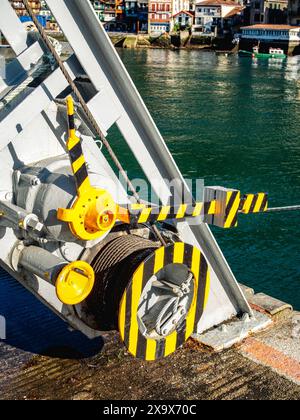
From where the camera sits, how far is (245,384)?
17.6ft

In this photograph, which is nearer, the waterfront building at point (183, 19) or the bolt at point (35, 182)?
the bolt at point (35, 182)

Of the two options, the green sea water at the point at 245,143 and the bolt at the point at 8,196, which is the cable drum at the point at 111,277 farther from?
the green sea water at the point at 245,143

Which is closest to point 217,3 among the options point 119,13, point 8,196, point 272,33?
point 272,33

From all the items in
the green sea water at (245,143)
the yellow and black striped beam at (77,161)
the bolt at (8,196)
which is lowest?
the green sea water at (245,143)

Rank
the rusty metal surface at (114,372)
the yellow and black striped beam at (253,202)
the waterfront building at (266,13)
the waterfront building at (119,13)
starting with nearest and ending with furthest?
1. the rusty metal surface at (114,372)
2. the yellow and black striped beam at (253,202)
3. the waterfront building at (266,13)
4. the waterfront building at (119,13)

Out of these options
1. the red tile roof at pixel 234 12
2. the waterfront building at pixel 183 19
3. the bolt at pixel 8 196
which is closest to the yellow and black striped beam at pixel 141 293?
the bolt at pixel 8 196

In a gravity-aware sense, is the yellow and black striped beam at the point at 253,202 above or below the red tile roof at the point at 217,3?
below

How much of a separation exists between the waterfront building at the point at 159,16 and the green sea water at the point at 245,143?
151ft

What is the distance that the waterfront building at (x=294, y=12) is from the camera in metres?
97.2

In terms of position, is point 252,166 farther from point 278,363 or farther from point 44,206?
point 44,206

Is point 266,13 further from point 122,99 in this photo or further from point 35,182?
point 35,182

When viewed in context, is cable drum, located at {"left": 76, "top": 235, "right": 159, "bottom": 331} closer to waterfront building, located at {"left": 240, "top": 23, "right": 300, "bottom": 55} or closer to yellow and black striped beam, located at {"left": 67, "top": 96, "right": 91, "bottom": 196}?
yellow and black striped beam, located at {"left": 67, "top": 96, "right": 91, "bottom": 196}

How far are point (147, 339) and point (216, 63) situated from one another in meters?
68.1

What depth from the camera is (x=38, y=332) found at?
6.26 m
